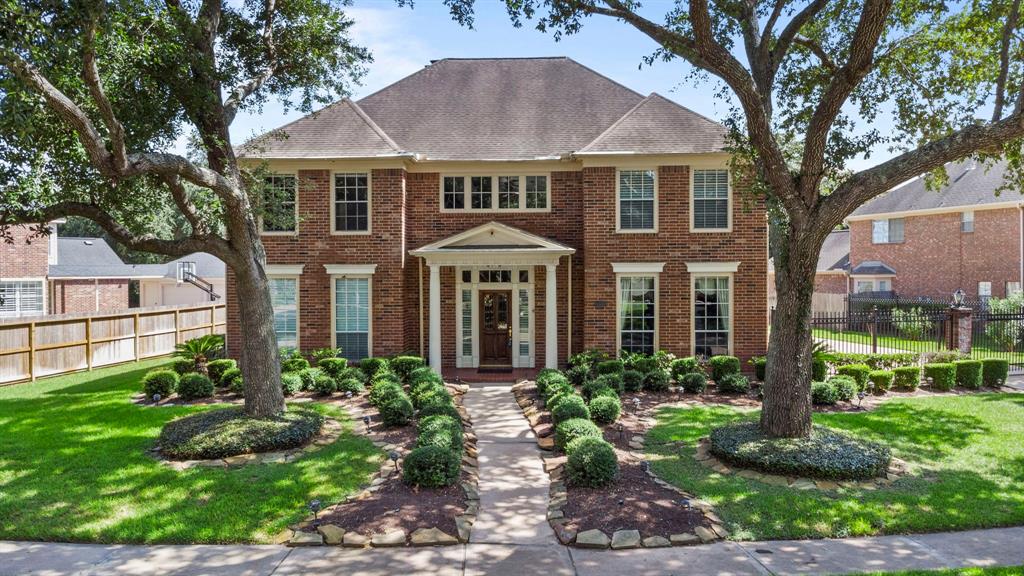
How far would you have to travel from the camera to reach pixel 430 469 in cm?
733

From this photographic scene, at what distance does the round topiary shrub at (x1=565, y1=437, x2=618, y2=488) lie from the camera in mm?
7321

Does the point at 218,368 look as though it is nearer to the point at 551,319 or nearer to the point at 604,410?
the point at 551,319

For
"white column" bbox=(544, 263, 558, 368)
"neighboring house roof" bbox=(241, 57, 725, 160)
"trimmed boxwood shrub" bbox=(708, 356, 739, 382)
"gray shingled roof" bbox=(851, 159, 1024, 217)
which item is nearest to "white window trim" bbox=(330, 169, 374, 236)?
"neighboring house roof" bbox=(241, 57, 725, 160)

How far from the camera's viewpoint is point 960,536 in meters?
6.26

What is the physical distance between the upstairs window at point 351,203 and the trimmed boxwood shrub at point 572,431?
8.91 m

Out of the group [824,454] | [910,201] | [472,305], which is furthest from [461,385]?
[910,201]

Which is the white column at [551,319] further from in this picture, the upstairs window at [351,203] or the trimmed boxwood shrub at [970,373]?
the trimmed boxwood shrub at [970,373]

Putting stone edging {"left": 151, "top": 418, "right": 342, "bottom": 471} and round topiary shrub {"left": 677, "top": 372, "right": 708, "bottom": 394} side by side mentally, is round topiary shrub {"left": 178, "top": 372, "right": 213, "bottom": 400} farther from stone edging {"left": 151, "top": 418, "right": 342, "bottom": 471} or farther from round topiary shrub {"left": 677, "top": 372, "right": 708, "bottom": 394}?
round topiary shrub {"left": 677, "top": 372, "right": 708, "bottom": 394}

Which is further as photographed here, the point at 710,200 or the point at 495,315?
the point at 495,315

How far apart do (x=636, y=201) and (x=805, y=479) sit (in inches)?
361

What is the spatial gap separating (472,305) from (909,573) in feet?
39.8

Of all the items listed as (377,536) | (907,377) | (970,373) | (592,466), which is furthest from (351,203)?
(970,373)

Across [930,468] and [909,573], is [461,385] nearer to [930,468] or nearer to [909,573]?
[930,468]

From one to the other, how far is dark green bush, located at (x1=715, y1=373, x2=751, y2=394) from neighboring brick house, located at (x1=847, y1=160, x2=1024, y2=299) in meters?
17.2
